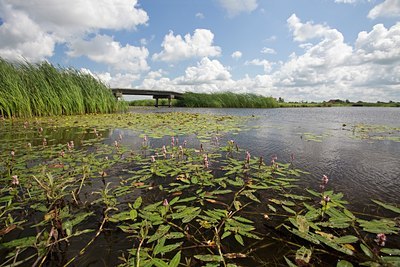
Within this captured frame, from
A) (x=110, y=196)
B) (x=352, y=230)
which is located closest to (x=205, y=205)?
(x=110, y=196)

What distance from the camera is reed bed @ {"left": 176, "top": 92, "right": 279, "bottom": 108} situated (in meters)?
25.5

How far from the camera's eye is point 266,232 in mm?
1508

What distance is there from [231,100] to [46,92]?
1965 centimetres

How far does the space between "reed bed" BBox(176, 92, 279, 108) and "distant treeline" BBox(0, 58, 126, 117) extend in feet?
52.0

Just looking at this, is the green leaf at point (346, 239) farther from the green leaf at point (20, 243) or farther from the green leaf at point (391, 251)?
the green leaf at point (20, 243)

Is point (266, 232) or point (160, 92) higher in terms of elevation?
point (160, 92)

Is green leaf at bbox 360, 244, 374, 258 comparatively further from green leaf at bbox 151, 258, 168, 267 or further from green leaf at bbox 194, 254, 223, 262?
green leaf at bbox 151, 258, 168, 267

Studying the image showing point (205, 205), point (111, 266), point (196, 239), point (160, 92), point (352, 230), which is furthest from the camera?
point (160, 92)

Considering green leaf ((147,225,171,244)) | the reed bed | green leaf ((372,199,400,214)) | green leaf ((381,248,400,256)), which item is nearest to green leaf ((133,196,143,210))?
green leaf ((147,225,171,244))

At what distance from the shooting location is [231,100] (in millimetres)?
25609

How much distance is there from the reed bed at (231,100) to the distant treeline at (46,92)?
624 inches

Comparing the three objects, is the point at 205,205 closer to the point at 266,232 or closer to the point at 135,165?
the point at 266,232

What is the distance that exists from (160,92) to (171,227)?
28.3 meters

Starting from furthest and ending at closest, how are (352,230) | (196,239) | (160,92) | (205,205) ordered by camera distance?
(160,92), (205,205), (352,230), (196,239)
